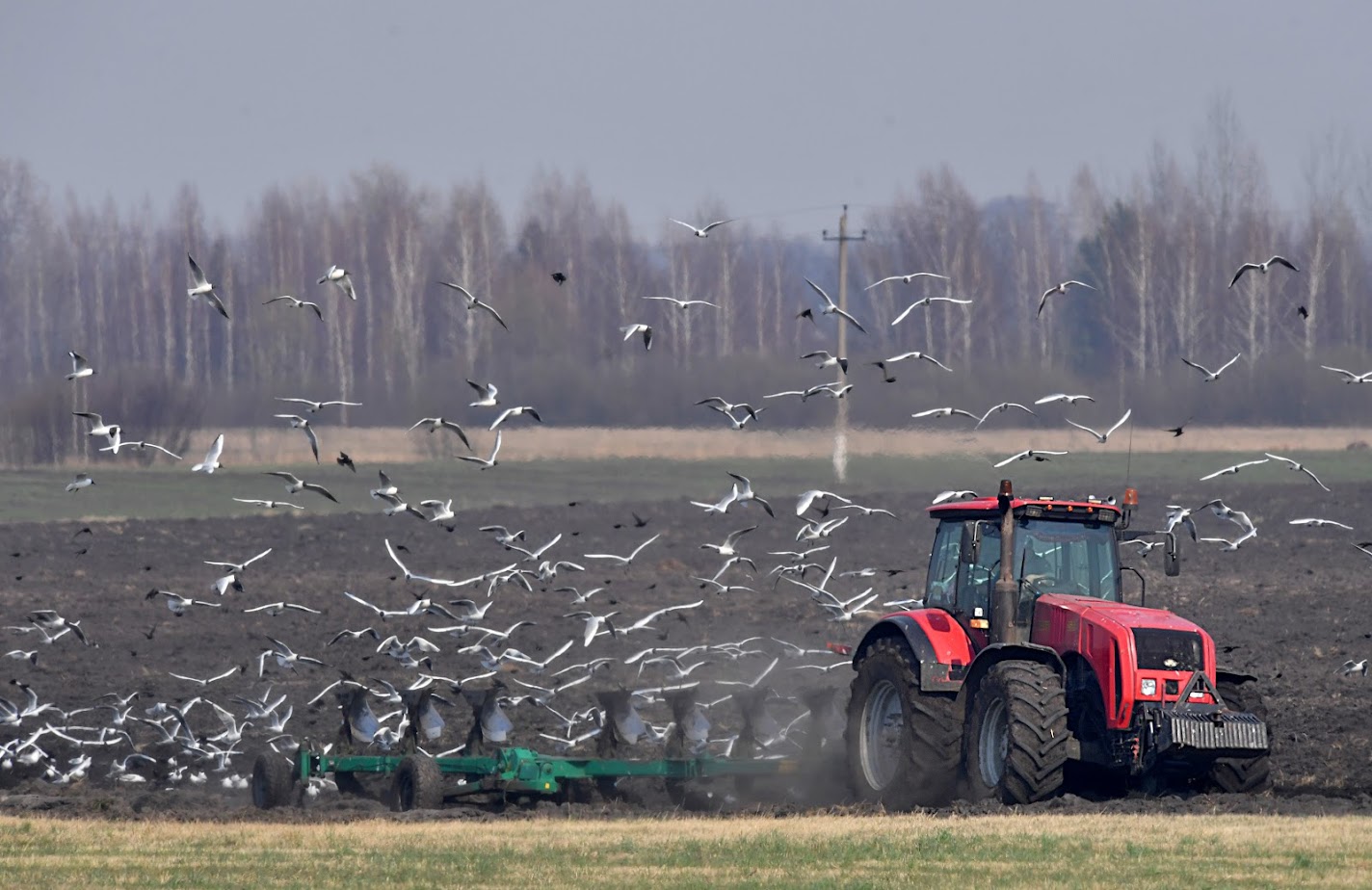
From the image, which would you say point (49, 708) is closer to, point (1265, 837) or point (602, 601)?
point (602, 601)

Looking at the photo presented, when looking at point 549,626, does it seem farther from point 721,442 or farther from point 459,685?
point 721,442

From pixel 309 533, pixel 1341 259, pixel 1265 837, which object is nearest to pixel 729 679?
pixel 1265 837

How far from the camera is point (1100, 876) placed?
12930 mm

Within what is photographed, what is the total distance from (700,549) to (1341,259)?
2965cm

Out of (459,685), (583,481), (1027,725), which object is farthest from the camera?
(583,481)

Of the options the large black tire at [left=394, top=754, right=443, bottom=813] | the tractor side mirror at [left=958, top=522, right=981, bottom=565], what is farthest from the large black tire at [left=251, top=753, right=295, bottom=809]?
the tractor side mirror at [left=958, top=522, right=981, bottom=565]

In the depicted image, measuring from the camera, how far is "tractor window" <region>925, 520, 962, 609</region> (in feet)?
58.7

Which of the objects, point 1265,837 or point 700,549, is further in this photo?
point 700,549

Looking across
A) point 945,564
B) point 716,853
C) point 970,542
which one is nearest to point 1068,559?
point 970,542

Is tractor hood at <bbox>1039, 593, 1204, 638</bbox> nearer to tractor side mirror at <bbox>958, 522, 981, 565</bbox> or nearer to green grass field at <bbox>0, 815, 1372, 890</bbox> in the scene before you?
tractor side mirror at <bbox>958, 522, 981, 565</bbox>

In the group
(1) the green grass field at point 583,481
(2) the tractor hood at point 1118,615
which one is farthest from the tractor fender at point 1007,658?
(1) the green grass field at point 583,481

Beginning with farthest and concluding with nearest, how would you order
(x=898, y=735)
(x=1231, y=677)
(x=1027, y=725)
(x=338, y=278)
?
1. (x=338, y=278)
2. (x=898, y=735)
3. (x=1231, y=677)
4. (x=1027, y=725)

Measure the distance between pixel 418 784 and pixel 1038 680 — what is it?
18.8ft

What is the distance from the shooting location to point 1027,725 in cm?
1598
